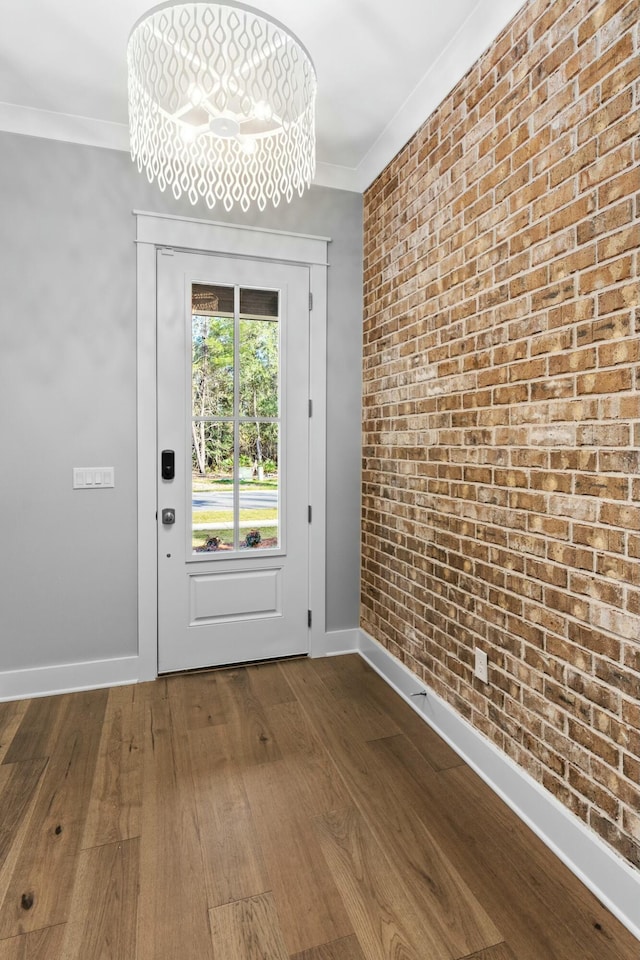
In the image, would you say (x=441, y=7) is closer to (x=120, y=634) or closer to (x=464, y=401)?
(x=464, y=401)

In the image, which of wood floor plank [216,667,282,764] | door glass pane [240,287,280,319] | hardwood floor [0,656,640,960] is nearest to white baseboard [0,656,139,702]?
hardwood floor [0,656,640,960]

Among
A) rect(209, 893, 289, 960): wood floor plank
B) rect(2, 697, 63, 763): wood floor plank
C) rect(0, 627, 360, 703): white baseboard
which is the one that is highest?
rect(0, 627, 360, 703): white baseboard

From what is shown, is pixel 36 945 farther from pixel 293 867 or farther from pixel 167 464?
pixel 167 464

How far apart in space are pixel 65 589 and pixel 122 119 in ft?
7.31

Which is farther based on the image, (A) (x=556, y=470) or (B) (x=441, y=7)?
(B) (x=441, y=7)

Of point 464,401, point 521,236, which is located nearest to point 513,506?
point 464,401

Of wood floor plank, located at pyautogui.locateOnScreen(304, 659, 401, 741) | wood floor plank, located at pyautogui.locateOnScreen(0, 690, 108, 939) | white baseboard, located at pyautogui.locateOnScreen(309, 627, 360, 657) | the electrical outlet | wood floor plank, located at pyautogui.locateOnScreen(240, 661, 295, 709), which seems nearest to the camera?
wood floor plank, located at pyautogui.locateOnScreen(0, 690, 108, 939)

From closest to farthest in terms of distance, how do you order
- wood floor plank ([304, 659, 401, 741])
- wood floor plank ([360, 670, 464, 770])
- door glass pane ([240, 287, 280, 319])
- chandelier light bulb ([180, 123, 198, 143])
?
chandelier light bulb ([180, 123, 198, 143])
wood floor plank ([360, 670, 464, 770])
wood floor plank ([304, 659, 401, 741])
door glass pane ([240, 287, 280, 319])

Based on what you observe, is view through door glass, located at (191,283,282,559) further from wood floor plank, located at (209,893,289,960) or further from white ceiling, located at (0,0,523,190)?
wood floor plank, located at (209,893,289,960)

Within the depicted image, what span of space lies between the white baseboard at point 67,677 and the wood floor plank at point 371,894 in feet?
4.38

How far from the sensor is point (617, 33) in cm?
129

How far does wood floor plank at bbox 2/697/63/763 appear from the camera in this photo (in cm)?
196

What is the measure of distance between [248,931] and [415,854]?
52cm

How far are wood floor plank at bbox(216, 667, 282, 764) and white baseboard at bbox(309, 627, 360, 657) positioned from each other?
420 mm
